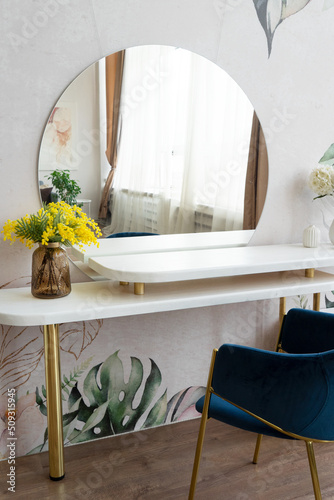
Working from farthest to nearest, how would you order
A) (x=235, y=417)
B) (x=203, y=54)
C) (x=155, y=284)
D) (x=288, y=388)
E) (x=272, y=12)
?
(x=272, y=12), (x=203, y=54), (x=155, y=284), (x=235, y=417), (x=288, y=388)

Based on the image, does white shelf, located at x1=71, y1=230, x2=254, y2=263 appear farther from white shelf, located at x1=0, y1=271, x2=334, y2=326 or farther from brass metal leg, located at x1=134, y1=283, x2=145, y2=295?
brass metal leg, located at x1=134, y1=283, x2=145, y2=295

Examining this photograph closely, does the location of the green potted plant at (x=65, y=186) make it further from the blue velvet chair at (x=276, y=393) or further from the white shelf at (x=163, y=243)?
the blue velvet chair at (x=276, y=393)

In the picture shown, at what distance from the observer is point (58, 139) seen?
2068mm

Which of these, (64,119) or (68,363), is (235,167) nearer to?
(64,119)

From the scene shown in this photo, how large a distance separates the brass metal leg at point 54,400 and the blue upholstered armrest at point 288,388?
683mm

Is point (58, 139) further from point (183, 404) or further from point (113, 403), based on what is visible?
point (183, 404)

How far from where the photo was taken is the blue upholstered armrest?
1.52 meters

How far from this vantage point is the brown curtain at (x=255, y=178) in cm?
249

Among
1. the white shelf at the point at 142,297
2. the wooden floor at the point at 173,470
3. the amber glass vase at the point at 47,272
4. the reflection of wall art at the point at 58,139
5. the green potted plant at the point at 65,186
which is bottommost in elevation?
the wooden floor at the point at 173,470

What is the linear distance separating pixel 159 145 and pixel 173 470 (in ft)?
4.41

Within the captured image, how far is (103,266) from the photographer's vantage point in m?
1.97

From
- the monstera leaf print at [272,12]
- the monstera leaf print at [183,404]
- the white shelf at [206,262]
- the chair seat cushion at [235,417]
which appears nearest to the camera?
the chair seat cushion at [235,417]

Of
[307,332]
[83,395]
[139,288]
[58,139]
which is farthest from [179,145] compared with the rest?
[83,395]

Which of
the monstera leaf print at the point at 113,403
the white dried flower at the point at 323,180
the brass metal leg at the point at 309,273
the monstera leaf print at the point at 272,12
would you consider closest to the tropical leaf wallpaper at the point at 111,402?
the monstera leaf print at the point at 113,403
